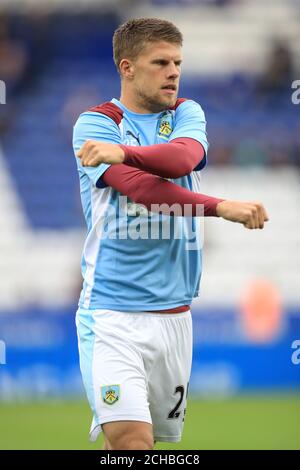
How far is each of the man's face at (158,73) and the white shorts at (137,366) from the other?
1.18m

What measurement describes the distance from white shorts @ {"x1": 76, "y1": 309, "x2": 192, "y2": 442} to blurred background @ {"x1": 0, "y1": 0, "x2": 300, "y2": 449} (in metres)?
7.29

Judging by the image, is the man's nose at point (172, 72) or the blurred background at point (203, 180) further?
the blurred background at point (203, 180)

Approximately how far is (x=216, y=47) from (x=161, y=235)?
11479 mm

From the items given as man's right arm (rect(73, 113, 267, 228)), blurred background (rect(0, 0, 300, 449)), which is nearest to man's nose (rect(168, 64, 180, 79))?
man's right arm (rect(73, 113, 267, 228))

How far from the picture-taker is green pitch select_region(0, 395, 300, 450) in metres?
9.59

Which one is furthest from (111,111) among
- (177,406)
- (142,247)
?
(177,406)

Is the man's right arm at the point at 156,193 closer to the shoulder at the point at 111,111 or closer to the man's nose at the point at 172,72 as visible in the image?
the shoulder at the point at 111,111

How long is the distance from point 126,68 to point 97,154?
1.09 meters

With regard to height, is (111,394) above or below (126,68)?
below

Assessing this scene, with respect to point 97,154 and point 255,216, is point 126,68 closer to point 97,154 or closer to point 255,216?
point 97,154

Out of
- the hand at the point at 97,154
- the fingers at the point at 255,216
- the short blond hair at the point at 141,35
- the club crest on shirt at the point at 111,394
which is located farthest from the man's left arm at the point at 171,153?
the club crest on shirt at the point at 111,394

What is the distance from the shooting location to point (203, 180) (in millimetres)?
15898

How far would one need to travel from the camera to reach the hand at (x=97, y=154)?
16.4ft
